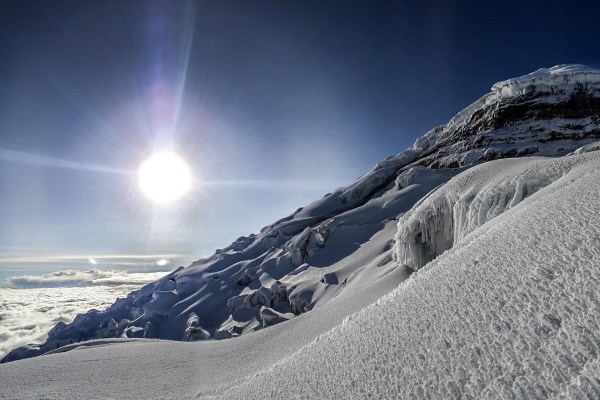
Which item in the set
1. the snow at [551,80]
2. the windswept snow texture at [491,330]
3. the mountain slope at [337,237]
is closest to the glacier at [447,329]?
the windswept snow texture at [491,330]

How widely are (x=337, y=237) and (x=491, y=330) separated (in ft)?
110

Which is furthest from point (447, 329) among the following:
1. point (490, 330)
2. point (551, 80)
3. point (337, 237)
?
point (551, 80)

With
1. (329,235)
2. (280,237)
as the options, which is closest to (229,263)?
(280,237)

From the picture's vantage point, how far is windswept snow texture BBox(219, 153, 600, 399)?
2.36 m

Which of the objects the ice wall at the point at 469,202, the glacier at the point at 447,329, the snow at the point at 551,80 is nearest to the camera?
the glacier at the point at 447,329

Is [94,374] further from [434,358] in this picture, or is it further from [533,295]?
[533,295]

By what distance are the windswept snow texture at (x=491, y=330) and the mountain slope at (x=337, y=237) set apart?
17280 millimetres

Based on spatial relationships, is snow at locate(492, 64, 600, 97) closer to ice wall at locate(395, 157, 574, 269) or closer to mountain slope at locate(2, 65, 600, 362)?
mountain slope at locate(2, 65, 600, 362)

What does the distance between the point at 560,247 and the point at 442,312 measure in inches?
47.9

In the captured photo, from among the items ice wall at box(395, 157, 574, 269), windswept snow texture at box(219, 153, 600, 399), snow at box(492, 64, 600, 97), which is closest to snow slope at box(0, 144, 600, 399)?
windswept snow texture at box(219, 153, 600, 399)

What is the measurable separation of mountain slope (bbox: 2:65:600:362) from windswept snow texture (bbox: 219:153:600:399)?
56.7ft

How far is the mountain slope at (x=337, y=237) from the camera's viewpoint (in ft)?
101

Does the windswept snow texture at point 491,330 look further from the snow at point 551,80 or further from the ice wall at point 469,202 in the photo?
the snow at point 551,80

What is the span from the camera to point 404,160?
54.6m
